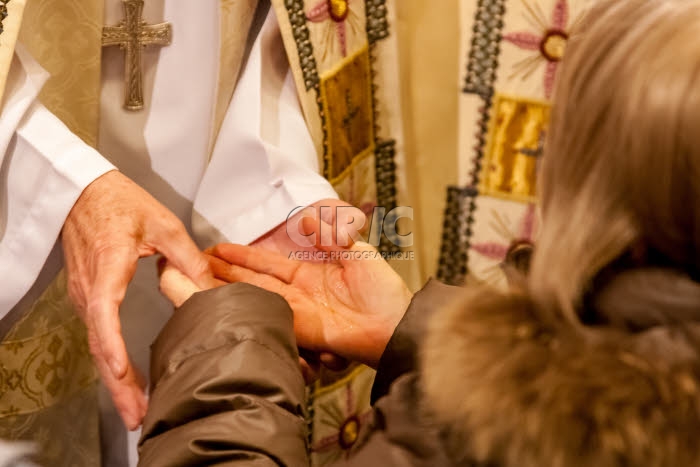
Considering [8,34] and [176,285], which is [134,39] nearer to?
[8,34]

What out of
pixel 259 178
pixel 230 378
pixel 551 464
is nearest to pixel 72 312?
pixel 259 178

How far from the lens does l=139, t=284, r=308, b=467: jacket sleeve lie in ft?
2.60

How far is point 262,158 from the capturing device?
120cm

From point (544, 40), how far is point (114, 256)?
2.51ft

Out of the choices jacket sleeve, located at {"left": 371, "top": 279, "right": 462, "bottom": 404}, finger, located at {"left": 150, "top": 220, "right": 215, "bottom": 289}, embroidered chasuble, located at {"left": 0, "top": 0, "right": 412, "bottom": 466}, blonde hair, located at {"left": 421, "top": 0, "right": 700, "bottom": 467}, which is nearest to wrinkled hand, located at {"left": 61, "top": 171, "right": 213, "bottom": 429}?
finger, located at {"left": 150, "top": 220, "right": 215, "bottom": 289}

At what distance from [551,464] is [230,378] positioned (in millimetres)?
375

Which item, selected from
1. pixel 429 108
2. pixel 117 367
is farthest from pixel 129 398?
pixel 429 108

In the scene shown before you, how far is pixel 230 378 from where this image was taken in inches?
32.8

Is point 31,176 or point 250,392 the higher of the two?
point 31,176

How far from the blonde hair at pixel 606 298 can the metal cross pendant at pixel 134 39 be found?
2.35 feet

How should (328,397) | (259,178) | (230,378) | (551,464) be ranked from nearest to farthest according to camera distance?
(551,464), (230,378), (259,178), (328,397)

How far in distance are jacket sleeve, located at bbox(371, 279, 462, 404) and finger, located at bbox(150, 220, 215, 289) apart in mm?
255

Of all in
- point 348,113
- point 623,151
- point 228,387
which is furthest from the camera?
point 348,113

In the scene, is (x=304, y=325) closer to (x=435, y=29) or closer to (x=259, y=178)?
(x=259, y=178)
